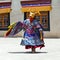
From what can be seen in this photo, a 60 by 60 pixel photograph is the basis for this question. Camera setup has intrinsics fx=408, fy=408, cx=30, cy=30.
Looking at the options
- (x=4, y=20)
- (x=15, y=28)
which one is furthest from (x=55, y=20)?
(x=15, y=28)

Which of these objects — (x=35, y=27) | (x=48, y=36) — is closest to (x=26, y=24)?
(x=35, y=27)

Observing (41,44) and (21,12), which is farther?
(21,12)

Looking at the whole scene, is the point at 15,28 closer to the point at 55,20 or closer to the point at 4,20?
the point at 55,20

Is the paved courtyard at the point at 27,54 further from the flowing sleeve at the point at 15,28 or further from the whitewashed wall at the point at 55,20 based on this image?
the whitewashed wall at the point at 55,20

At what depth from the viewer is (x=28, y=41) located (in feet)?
51.7

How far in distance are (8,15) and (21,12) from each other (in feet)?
4.54

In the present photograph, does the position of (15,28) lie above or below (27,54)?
above

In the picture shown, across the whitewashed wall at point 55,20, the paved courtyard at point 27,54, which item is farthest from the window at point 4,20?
the paved courtyard at point 27,54

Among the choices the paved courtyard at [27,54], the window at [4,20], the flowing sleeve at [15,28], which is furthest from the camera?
the window at [4,20]

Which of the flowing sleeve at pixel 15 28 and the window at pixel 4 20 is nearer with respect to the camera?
the flowing sleeve at pixel 15 28

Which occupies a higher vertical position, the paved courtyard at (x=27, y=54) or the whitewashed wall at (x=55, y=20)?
the whitewashed wall at (x=55, y=20)

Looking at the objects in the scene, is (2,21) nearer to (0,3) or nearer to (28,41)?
(0,3)

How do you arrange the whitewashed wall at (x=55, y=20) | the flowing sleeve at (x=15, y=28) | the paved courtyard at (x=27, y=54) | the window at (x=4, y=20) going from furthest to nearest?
the window at (x=4, y=20) → the whitewashed wall at (x=55, y=20) → the flowing sleeve at (x=15, y=28) → the paved courtyard at (x=27, y=54)

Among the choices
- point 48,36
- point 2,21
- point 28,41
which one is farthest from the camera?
point 2,21
